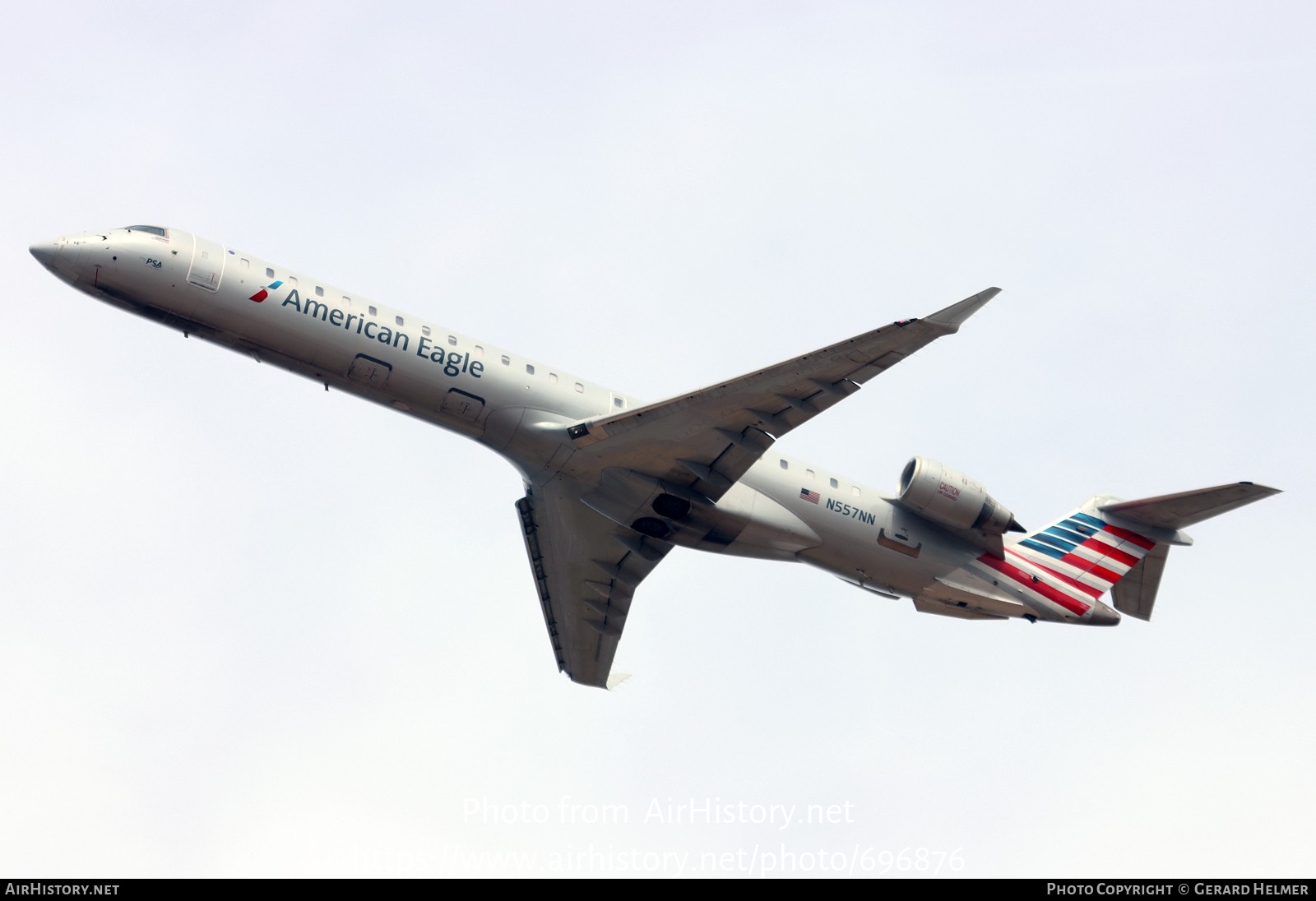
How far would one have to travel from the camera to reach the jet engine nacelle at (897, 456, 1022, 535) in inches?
1085

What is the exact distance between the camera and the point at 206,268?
24078mm

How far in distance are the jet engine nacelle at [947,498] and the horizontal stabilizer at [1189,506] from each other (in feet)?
14.7

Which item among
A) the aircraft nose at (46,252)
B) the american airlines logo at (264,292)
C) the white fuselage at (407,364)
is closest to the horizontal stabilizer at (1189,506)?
the white fuselage at (407,364)

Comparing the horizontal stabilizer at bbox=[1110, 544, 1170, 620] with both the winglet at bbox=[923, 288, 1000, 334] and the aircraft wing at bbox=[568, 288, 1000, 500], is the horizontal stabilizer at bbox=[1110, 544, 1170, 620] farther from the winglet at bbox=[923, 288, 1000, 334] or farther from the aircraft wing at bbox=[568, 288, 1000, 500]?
the winglet at bbox=[923, 288, 1000, 334]

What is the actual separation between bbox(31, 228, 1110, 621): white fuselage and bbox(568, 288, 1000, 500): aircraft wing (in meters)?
0.79

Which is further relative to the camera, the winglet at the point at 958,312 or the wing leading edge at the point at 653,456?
the wing leading edge at the point at 653,456

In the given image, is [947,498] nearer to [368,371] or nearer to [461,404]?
[461,404]

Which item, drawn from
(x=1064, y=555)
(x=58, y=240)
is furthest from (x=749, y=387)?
(x=58, y=240)

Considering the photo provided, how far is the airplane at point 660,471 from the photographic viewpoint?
2400 centimetres

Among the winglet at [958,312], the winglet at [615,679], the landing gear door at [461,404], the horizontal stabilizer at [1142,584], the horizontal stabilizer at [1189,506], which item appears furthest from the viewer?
the winglet at [615,679]

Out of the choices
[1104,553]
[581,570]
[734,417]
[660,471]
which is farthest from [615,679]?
[1104,553]

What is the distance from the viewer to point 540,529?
29.5m

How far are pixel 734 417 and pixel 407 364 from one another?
655 cm

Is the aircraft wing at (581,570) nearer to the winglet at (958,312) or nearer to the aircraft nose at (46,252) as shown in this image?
the winglet at (958,312)
